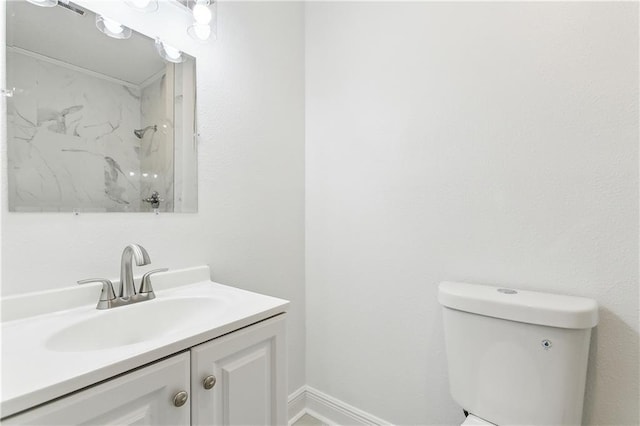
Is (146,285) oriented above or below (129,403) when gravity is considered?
above

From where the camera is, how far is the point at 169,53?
1074 mm

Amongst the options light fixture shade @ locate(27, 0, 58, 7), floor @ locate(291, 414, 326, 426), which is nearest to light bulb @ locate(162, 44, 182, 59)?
light fixture shade @ locate(27, 0, 58, 7)

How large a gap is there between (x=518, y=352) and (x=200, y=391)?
2.90 feet

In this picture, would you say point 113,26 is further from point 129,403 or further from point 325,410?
point 325,410

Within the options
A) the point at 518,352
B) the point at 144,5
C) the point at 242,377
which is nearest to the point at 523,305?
the point at 518,352

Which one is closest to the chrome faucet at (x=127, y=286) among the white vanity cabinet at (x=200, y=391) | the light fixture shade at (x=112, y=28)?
the white vanity cabinet at (x=200, y=391)

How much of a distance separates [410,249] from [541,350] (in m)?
Result: 0.54

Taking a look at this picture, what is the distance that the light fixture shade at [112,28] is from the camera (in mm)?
916

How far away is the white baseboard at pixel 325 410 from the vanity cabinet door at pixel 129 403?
1.02 meters

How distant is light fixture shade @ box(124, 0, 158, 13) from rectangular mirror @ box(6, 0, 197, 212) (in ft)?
0.26

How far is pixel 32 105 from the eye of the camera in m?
0.79

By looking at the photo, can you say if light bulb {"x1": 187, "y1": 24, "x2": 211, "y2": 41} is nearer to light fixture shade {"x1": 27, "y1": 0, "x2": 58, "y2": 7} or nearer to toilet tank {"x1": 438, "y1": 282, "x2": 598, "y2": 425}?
light fixture shade {"x1": 27, "y1": 0, "x2": 58, "y2": 7}

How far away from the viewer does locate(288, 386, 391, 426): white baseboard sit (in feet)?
4.59

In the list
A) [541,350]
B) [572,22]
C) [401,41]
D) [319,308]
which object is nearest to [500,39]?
[572,22]
